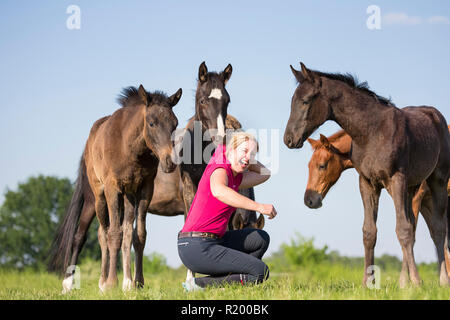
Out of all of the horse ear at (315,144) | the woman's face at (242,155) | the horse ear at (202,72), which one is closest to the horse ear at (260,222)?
the horse ear at (315,144)

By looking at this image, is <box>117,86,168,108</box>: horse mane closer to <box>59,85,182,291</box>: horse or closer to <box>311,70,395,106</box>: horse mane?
<box>59,85,182,291</box>: horse

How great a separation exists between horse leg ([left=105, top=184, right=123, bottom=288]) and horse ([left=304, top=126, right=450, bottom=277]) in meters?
3.42

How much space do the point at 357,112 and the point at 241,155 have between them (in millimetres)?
2172

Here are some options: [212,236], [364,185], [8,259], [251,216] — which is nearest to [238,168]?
[212,236]

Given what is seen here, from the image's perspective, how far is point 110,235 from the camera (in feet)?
24.8

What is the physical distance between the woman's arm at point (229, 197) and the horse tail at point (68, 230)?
5.01 meters

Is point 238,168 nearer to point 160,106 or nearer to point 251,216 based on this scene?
point 160,106

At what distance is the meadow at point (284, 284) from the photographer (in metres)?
5.11

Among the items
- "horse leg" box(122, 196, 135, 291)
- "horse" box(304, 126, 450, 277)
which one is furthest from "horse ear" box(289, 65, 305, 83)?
"horse leg" box(122, 196, 135, 291)

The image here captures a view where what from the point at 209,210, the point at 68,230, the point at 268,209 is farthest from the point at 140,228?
the point at 268,209

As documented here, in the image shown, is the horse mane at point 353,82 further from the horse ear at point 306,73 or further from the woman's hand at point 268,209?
the woman's hand at point 268,209

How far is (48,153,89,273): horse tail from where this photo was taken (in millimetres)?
9719

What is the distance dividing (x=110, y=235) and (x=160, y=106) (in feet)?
6.64
